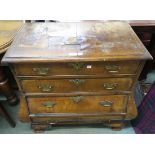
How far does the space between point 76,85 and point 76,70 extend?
0.44ft

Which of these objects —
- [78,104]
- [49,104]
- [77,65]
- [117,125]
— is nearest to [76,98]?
[78,104]

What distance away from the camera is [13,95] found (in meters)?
1.80

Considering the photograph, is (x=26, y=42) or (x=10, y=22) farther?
(x=10, y=22)

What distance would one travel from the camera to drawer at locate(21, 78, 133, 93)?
1180 millimetres

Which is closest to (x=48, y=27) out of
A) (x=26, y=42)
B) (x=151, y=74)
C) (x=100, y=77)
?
(x=26, y=42)

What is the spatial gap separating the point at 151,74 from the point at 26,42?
158cm

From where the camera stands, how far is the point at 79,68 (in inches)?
42.9

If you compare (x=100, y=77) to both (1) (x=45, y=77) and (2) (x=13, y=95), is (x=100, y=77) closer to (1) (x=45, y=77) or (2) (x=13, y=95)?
(1) (x=45, y=77)

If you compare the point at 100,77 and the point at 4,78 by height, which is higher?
the point at 100,77

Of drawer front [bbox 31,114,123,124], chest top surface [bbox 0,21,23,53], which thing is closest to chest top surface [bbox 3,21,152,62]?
chest top surface [bbox 0,21,23,53]

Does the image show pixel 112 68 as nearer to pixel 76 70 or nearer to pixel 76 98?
pixel 76 70

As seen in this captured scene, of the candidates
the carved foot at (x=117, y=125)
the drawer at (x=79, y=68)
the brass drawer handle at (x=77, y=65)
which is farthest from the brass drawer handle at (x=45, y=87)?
the carved foot at (x=117, y=125)

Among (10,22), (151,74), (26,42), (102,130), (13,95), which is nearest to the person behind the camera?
(26,42)

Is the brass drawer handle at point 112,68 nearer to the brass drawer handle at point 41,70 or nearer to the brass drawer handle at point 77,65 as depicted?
the brass drawer handle at point 77,65
